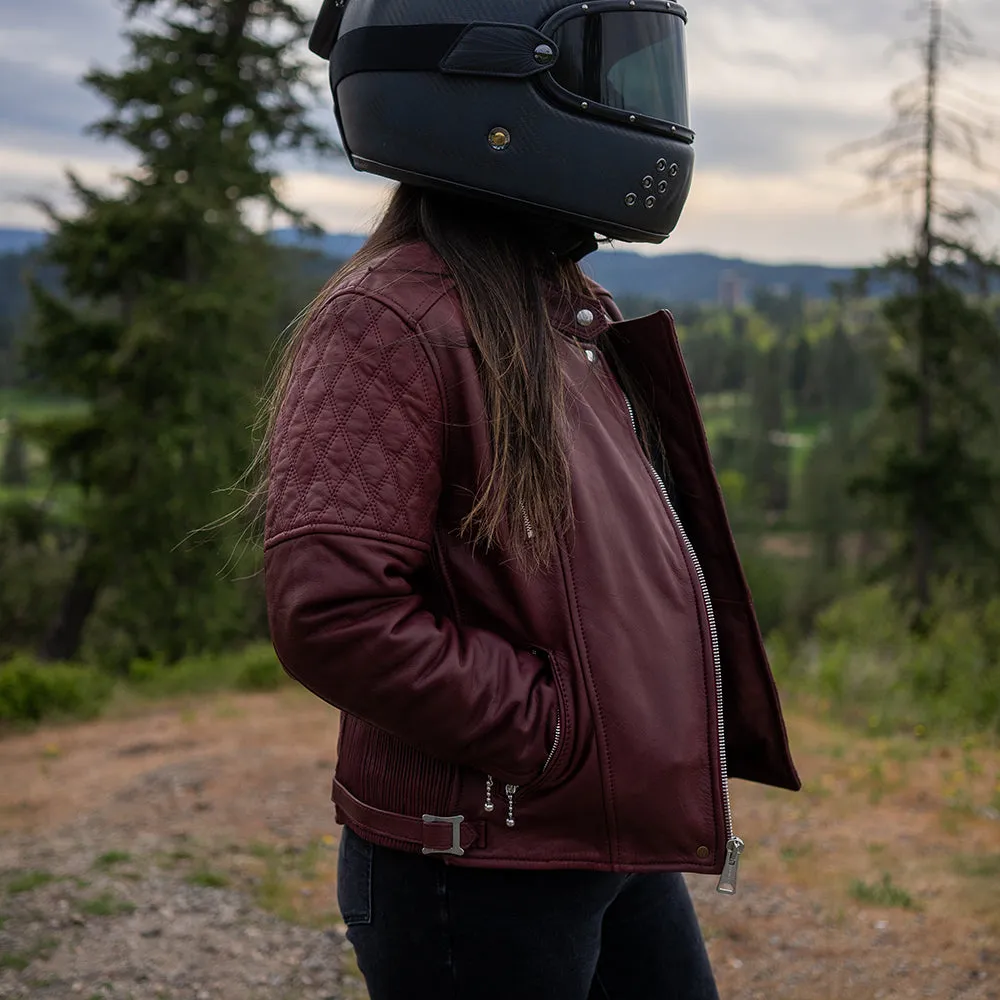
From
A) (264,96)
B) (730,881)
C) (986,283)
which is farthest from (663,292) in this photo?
(986,283)

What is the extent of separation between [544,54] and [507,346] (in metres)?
0.42

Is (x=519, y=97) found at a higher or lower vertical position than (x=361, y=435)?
higher

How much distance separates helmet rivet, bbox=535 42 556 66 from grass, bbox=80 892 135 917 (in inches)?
125

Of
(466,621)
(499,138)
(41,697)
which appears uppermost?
(499,138)

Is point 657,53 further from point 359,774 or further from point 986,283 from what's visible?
point 986,283

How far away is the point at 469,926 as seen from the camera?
4.85ft

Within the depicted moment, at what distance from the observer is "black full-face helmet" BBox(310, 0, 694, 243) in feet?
5.04

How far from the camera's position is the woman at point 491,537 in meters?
1.36

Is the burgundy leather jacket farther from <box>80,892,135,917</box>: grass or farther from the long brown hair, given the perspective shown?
<box>80,892,135,917</box>: grass

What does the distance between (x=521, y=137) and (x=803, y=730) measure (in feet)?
19.1

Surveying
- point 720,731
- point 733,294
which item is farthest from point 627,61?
point 733,294

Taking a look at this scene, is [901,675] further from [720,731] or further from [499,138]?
[499,138]

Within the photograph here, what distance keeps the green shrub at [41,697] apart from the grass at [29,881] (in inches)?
155

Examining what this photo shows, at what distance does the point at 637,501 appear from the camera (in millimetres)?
1549
